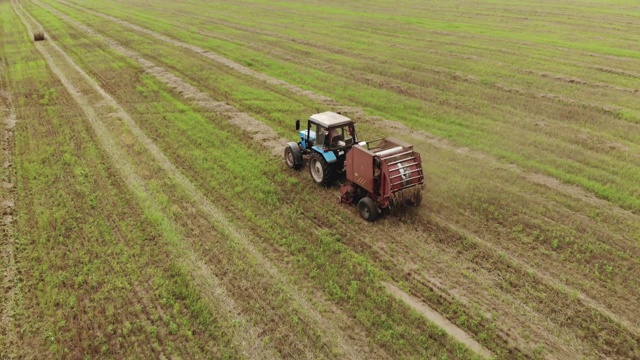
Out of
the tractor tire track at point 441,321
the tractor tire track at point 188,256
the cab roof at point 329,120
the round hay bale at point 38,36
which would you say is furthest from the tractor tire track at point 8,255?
the round hay bale at point 38,36

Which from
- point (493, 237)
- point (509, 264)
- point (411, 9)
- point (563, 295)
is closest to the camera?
point (563, 295)

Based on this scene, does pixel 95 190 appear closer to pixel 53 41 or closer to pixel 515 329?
pixel 515 329

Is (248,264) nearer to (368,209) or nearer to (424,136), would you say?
(368,209)

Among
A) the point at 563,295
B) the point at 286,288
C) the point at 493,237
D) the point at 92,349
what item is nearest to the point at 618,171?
the point at 493,237

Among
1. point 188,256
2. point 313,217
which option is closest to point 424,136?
point 313,217

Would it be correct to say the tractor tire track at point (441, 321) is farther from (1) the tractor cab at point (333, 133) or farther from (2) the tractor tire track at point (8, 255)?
(2) the tractor tire track at point (8, 255)

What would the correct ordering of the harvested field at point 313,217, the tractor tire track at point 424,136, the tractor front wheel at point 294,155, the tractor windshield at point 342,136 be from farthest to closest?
the tractor front wheel at point 294,155 < the tractor windshield at point 342,136 < the tractor tire track at point 424,136 < the harvested field at point 313,217
